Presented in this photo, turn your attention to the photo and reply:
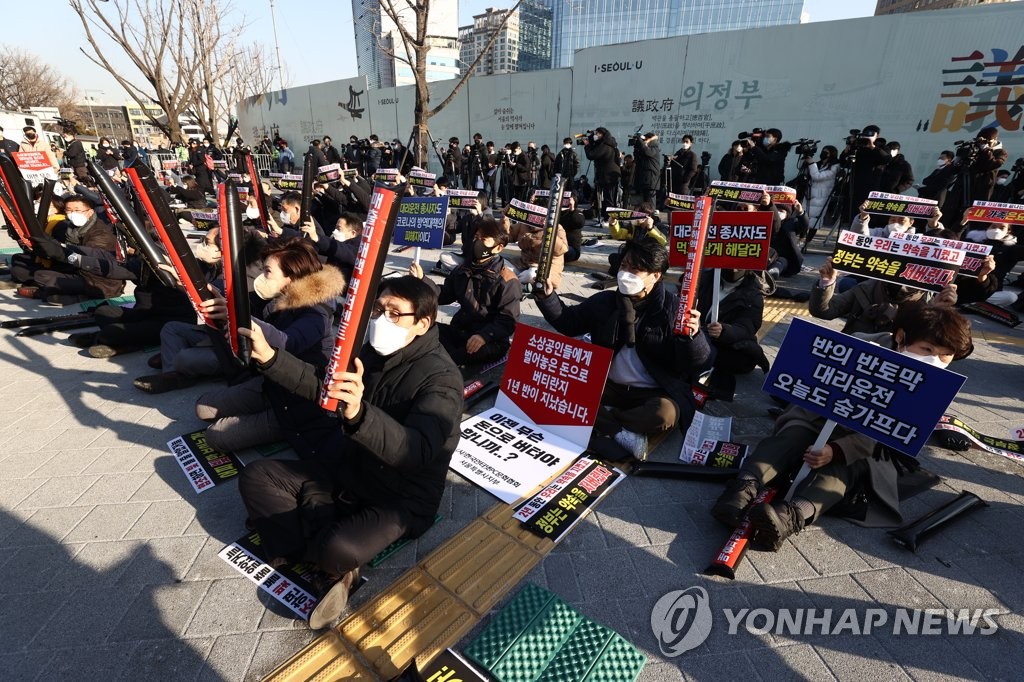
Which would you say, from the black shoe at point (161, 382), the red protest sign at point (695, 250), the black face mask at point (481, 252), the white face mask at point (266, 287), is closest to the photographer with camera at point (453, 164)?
the black face mask at point (481, 252)

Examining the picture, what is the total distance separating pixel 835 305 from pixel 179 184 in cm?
1836

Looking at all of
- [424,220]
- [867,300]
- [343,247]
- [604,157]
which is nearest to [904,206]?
[867,300]

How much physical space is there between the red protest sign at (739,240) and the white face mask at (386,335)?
277 cm

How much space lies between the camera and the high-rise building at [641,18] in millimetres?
26688

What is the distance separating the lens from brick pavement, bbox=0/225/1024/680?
2.20 meters

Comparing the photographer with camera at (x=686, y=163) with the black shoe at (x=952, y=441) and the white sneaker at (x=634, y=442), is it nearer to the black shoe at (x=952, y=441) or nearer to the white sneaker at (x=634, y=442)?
the black shoe at (x=952, y=441)

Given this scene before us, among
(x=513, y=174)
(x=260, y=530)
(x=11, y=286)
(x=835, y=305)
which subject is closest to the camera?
(x=260, y=530)

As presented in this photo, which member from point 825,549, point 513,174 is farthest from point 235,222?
point 513,174

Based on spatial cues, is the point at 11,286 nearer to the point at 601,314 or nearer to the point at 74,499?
the point at 74,499

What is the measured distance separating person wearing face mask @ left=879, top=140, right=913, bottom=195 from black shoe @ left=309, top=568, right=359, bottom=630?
11575 millimetres

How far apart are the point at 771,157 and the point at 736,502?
1079cm

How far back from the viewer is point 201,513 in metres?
3.05

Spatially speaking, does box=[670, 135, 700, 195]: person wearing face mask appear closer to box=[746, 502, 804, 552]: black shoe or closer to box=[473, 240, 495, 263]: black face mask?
box=[473, 240, 495, 263]: black face mask
